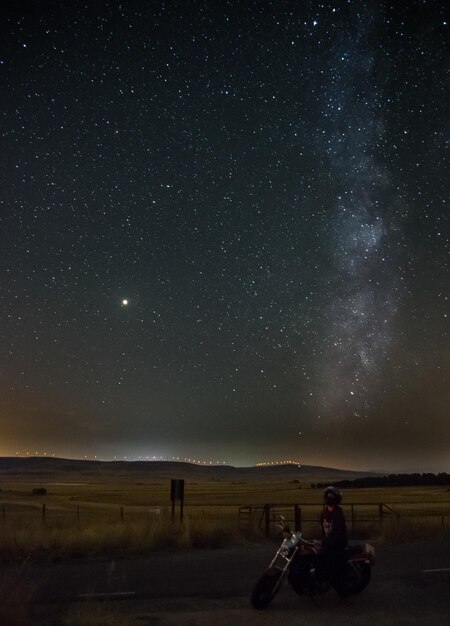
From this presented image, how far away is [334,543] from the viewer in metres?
9.05

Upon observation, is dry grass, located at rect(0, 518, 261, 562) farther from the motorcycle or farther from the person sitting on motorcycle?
the person sitting on motorcycle

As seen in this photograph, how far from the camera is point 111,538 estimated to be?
16.5m

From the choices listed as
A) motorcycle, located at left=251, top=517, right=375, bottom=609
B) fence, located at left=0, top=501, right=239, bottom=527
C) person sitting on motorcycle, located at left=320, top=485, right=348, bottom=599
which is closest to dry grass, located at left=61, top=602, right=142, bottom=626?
motorcycle, located at left=251, top=517, right=375, bottom=609

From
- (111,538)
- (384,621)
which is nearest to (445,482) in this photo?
(111,538)

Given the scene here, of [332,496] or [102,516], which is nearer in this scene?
[332,496]

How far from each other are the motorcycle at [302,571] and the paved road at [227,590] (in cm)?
20

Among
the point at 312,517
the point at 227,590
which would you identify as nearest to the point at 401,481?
the point at 312,517

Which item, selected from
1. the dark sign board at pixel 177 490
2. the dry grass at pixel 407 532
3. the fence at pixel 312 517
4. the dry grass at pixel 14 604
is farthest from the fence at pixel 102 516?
the dry grass at pixel 14 604

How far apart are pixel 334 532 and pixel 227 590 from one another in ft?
7.69

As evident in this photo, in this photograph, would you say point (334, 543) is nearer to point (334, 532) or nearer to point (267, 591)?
point (334, 532)

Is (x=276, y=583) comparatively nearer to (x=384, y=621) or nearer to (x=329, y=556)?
(x=329, y=556)

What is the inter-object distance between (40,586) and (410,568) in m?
6.58

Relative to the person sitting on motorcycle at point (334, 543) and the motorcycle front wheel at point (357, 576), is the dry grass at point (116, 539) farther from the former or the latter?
the person sitting on motorcycle at point (334, 543)

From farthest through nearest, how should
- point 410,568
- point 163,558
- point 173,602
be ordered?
point 163,558 → point 410,568 → point 173,602
